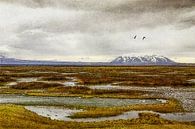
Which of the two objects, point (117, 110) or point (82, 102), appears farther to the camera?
point (82, 102)

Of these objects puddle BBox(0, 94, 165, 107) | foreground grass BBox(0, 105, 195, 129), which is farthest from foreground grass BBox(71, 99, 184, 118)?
foreground grass BBox(0, 105, 195, 129)

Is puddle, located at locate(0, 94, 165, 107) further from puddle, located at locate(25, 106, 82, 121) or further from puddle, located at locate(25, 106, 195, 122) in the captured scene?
puddle, located at locate(25, 106, 195, 122)

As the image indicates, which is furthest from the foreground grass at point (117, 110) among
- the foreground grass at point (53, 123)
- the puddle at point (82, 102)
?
the foreground grass at point (53, 123)

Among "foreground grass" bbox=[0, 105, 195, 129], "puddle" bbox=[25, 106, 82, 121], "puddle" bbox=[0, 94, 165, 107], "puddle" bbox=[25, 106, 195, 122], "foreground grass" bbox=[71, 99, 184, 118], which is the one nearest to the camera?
"foreground grass" bbox=[0, 105, 195, 129]

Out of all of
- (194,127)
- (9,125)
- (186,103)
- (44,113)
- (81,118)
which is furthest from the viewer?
(186,103)

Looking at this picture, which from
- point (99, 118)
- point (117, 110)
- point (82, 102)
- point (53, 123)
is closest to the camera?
point (53, 123)

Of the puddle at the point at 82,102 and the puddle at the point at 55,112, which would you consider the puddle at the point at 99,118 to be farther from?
the puddle at the point at 82,102

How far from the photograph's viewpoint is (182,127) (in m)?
29.5

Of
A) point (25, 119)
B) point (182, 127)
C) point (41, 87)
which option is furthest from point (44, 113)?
point (41, 87)

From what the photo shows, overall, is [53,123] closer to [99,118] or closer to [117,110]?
[99,118]

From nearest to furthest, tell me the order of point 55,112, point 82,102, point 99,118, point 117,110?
point 99,118 < point 55,112 < point 117,110 < point 82,102

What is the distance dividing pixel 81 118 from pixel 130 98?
22.2 m

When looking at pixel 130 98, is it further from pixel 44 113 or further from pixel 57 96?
pixel 44 113

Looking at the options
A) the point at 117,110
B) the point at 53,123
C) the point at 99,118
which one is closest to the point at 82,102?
the point at 117,110
